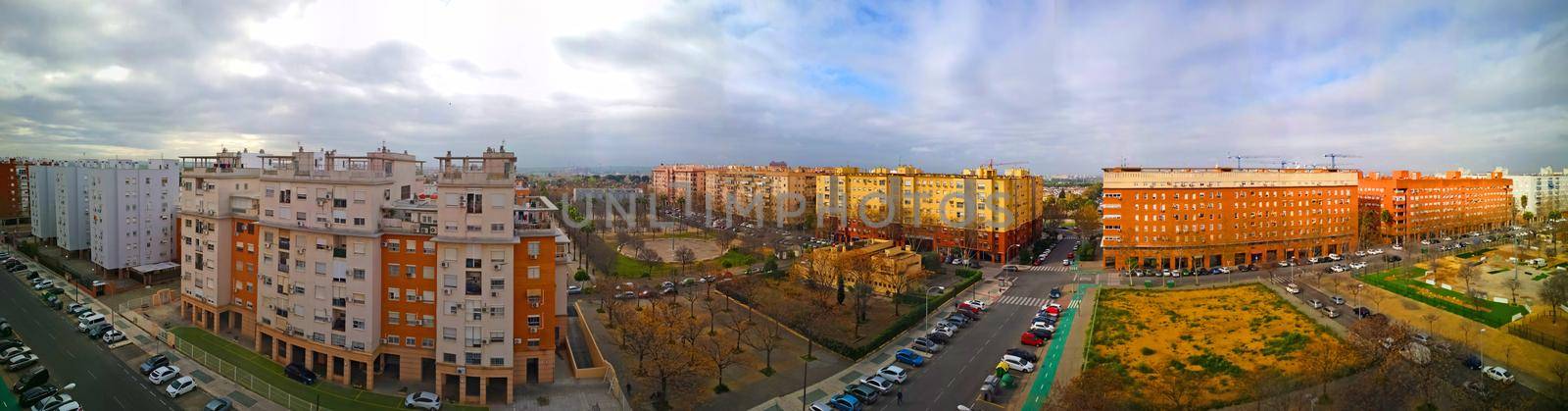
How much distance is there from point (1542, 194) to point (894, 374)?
81.8 feet

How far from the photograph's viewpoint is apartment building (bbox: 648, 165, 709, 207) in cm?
8838

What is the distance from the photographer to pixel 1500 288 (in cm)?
1850

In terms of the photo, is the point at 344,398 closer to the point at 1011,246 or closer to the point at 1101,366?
the point at 1101,366

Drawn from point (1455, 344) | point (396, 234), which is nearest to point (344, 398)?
point (396, 234)

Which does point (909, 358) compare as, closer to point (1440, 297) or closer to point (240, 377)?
point (1440, 297)

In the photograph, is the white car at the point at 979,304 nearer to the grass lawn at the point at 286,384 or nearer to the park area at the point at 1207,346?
the park area at the point at 1207,346

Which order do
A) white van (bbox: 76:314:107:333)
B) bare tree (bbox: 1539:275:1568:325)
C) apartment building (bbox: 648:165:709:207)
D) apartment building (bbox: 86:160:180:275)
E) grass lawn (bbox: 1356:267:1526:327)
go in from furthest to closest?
apartment building (bbox: 648:165:709:207)
apartment building (bbox: 86:160:180:275)
white van (bbox: 76:314:107:333)
grass lawn (bbox: 1356:267:1526:327)
bare tree (bbox: 1539:275:1568:325)

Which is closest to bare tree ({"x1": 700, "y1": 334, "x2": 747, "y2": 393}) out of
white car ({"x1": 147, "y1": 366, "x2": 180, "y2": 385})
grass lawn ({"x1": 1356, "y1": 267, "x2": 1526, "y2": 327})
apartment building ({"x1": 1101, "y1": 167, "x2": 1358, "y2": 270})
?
white car ({"x1": 147, "y1": 366, "x2": 180, "y2": 385})

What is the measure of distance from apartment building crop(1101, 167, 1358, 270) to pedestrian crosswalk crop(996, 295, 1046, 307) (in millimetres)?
9922

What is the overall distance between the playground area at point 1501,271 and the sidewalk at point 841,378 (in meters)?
16.2

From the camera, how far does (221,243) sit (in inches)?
963

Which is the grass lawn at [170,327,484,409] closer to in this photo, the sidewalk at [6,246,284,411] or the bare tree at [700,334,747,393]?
the sidewalk at [6,246,284,411]

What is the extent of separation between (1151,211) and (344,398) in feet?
140

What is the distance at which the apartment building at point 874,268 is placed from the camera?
108ft
